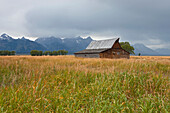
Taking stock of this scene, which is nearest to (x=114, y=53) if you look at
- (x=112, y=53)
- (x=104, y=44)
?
(x=112, y=53)

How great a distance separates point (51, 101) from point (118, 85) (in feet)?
7.07

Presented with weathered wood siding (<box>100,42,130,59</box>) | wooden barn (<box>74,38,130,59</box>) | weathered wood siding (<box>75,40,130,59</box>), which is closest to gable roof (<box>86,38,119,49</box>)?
wooden barn (<box>74,38,130,59</box>)

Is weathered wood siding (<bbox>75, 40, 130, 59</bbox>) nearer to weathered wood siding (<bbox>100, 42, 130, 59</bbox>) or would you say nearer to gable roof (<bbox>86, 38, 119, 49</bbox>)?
weathered wood siding (<bbox>100, 42, 130, 59</bbox>)

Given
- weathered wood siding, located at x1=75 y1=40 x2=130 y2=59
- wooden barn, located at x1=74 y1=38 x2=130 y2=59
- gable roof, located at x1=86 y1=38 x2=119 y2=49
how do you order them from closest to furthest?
weathered wood siding, located at x1=75 y1=40 x2=130 y2=59, wooden barn, located at x1=74 y1=38 x2=130 y2=59, gable roof, located at x1=86 y1=38 x2=119 y2=49

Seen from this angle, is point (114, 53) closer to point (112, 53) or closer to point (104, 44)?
point (112, 53)

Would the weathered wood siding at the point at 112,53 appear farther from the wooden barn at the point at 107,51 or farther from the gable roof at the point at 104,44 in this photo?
the gable roof at the point at 104,44

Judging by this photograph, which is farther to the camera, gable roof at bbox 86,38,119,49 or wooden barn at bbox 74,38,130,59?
gable roof at bbox 86,38,119,49

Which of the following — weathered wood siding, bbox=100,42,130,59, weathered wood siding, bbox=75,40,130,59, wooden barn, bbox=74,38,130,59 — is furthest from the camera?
weathered wood siding, bbox=100,42,130,59

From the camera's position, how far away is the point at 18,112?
2758mm

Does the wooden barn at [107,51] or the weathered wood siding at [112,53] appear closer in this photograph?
the weathered wood siding at [112,53]

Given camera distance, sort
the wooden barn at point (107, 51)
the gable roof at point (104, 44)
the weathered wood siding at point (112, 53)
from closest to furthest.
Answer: the weathered wood siding at point (112, 53), the wooden barn at point (107, 51), the gable roof at point (104, 44)

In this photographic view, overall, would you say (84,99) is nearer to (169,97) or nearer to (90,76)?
(90,76)

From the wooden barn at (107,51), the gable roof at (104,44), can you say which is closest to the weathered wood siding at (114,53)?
the wooden barn at (107,51)

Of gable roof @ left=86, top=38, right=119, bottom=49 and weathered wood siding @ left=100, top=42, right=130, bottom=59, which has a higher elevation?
gable roof @ left=86, top=38, right=119, bottom=49
